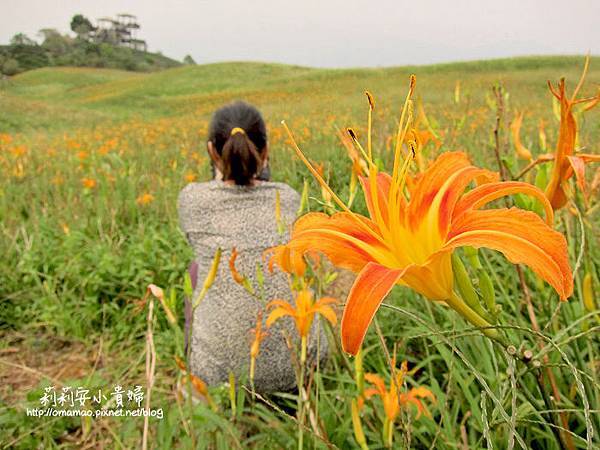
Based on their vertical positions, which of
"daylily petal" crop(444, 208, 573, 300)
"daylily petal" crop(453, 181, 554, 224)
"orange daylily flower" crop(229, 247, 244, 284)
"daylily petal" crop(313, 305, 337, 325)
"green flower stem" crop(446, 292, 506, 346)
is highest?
"daylily petal" crop(453, 181, 554, 224)

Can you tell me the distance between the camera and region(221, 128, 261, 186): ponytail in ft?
5.39

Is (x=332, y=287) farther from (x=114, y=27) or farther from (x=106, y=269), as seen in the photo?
(x=114, y=27)

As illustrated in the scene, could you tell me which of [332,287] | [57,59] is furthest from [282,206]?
[57,59]

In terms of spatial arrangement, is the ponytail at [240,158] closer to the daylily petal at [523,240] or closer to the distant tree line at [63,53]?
the daylily petal at [523,240]

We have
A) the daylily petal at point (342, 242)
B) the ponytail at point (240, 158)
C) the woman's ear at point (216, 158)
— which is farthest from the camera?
the woman's ear at point (216, 158)

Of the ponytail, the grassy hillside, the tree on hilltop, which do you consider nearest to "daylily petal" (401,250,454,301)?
the ponytail

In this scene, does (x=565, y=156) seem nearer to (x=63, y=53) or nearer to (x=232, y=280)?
(x=232, y=280)

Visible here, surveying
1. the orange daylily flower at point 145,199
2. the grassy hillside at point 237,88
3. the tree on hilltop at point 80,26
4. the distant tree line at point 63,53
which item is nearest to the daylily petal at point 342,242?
the orange daylily flower at point 145,199

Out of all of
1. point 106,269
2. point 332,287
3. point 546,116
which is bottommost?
point 332,287

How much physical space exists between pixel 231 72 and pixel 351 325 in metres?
27.9

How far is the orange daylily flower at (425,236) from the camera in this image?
0.37 m

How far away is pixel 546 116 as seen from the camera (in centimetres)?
591

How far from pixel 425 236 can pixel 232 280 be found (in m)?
1.30

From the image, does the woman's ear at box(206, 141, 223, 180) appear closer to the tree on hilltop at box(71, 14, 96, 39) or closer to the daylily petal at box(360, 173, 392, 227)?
the daylily petal at box(360, 173, 392, 227)
